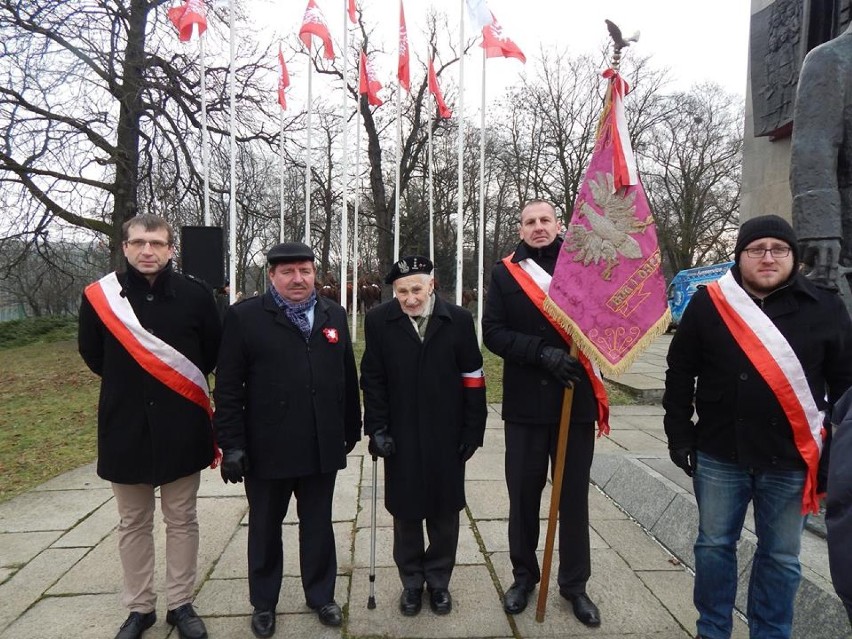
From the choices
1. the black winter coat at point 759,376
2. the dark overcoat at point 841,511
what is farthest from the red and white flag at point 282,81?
the dark overcoat at point 841,511

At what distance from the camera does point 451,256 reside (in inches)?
1193

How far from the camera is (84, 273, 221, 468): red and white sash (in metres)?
2.57

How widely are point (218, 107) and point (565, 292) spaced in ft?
42.4

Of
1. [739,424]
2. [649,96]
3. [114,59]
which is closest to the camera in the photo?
[739,424]

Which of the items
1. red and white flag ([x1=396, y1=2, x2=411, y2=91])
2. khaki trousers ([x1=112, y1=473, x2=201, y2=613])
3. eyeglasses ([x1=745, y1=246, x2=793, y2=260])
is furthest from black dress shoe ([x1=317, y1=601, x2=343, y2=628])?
red and white flag ([x1=396, y1=2, x2=411, y2=91])

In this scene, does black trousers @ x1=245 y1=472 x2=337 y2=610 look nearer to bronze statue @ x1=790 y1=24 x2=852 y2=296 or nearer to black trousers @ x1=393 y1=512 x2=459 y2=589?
black trousers @ x1=393 y1=512 x2=459 y2=589

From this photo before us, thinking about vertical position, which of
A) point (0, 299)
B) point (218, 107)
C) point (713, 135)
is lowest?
point (0, 299)

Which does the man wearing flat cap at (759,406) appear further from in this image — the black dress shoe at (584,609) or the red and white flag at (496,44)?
the red and white flag at (496,44)

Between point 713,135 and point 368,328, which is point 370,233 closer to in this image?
point 713,135

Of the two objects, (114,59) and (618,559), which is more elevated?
(114,59)

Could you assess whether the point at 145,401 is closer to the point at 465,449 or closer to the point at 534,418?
the point at 465,449

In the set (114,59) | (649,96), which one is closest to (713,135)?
(649,96)

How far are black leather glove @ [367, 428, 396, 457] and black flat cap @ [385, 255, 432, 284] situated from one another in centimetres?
77

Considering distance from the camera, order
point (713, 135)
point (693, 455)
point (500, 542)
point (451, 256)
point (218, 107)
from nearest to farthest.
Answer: point (693, 455), point (500, 542), point (218, 107), point (713, 135), point (451, 256)
